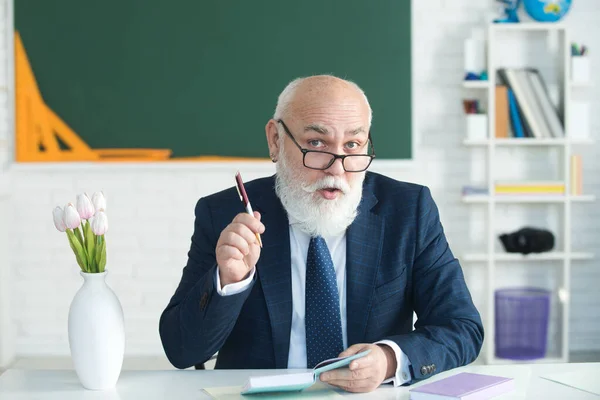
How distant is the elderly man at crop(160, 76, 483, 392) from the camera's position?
1.93 m

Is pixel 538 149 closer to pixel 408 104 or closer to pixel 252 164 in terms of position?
pixel 408 104

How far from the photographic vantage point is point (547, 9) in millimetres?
4238

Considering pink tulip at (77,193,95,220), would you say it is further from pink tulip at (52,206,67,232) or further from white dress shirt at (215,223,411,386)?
white dress shirt at (215,223,411,386)

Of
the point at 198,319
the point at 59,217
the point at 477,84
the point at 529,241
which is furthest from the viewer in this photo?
the point at 529,241

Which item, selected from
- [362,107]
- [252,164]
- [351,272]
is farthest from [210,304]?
[252,164]

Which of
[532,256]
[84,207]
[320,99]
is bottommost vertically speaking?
[532,256]

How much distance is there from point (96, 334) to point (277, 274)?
1.80ft

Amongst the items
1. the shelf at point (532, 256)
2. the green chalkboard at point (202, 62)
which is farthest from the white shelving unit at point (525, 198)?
the green chalkboard at point (202, 62)

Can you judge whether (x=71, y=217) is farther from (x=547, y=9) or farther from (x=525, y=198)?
(x=547, y=9)

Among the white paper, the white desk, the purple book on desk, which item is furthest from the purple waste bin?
the white paper

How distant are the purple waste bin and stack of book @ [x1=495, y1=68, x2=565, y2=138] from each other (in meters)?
0.87

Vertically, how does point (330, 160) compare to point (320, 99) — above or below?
below

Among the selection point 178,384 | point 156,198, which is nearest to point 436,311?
point 178,384

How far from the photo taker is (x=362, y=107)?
2033 mm
